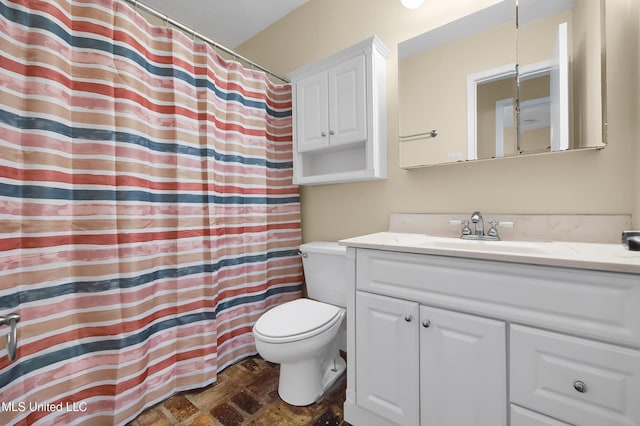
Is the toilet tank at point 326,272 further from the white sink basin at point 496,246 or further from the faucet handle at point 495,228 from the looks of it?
the faucet handle at point 495,228

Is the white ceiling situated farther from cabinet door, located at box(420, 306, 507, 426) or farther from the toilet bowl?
cabinet door, located at box(420, 306, 507, 426)

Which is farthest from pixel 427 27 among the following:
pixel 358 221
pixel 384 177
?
pixel 358 221

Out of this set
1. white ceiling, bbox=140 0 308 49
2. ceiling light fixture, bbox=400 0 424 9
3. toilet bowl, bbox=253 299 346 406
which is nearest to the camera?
toilet bowl, bbox=253 299 346 406

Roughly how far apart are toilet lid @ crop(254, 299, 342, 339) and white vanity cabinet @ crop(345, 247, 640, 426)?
0.73 feet

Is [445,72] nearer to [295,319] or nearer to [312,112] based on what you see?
[312,112]

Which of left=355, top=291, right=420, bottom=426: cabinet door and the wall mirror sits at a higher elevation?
the wall mirror

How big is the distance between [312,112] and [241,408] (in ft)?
5.87

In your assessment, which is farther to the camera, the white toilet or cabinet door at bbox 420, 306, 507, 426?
the white toilet

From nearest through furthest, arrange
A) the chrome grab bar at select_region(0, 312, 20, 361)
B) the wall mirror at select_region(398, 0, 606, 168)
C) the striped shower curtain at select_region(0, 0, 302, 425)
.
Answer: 1. the chrome grab bar at select_region(0, 312, 20, 361)
2. the striped shower curtain at select_region(0, 0, 302, 425)
3. the wall mirror at select_region(398, 0, 606, 168)

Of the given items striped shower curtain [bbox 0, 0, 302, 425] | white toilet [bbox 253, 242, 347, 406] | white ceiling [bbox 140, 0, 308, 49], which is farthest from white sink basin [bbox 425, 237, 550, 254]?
white ceiling [bbox 140, 0, 308, 49]

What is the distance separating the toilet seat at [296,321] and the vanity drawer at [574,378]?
2.64 feet

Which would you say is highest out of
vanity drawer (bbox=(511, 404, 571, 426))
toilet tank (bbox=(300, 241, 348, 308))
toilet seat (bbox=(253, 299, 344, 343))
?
toilet tank (bbox=(300, 241, 348, 308))

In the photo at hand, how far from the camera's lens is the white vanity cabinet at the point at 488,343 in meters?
0.76

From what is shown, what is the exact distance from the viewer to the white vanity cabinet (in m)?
0.76
